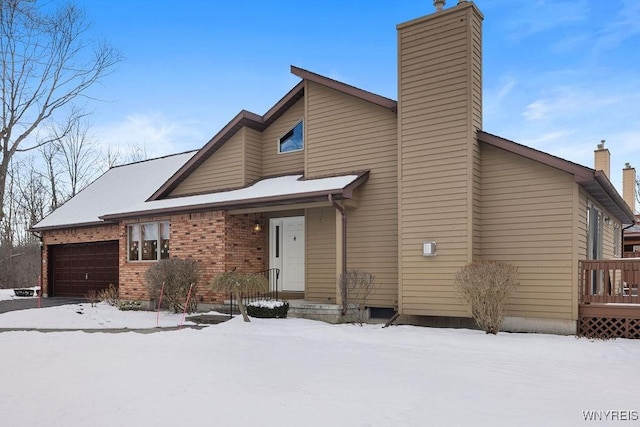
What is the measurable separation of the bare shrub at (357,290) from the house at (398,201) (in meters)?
0.24

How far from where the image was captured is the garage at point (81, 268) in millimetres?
17484

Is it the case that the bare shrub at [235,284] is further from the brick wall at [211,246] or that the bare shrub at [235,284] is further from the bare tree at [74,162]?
the bare tree at [74,162]

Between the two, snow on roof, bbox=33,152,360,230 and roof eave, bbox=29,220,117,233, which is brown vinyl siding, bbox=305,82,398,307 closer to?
snow on roof, bbox=33,152,360,230

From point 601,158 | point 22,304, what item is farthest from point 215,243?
point 601,158

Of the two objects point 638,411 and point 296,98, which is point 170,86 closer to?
point 296,98

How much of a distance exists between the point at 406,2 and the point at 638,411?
15087mm

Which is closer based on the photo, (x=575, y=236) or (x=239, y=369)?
(x=239, y=369)

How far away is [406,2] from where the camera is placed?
54.9 ft

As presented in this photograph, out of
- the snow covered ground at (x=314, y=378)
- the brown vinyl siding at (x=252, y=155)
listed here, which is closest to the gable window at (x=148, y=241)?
the brown vinyl siding at (x=252, y=155)

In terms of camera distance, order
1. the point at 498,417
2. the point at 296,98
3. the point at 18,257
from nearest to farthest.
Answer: the point at 498,417 < the point at 296,98 < the point at 18,257

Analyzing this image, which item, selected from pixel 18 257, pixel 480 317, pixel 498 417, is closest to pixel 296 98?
pixel 480 317

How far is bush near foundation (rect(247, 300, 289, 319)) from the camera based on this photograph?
11.3 metres

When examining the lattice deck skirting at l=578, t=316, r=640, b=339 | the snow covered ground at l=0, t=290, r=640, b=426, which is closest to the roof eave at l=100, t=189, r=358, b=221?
the snow covered ground at l=0, t=290, r=640, b=426

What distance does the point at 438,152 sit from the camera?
10312 millimetres
